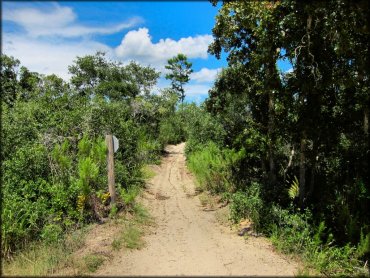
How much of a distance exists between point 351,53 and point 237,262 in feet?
16.8

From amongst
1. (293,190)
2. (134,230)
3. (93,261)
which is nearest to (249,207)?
(293,190)

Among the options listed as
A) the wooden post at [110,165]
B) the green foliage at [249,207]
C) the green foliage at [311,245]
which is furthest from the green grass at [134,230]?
the green foliage at [311,245]

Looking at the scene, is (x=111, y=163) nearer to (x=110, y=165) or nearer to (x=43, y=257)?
(x=110, y=165)

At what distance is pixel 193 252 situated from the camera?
274 inches

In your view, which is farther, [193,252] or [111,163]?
[111,163]

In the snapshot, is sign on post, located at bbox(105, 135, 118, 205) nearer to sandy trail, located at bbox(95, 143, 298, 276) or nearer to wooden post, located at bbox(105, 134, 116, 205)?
wooden post, located at bbox(105, 134, 116, 205)

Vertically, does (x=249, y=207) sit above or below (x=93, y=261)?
above

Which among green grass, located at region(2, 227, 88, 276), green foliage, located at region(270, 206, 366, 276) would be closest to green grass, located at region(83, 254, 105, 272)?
green grass, located at region(2, 227, 88, 276)

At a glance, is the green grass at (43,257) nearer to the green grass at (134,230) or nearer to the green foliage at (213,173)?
the green grass at (134,230)

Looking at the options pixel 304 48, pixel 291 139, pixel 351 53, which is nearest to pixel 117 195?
pixel 291 139

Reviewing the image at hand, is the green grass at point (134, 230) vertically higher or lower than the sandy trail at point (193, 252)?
higher

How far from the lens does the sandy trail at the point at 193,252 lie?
5.90 m

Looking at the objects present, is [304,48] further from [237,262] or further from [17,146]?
[17,146]

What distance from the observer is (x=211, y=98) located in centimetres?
1181
